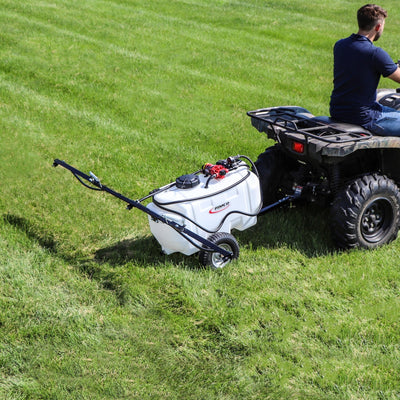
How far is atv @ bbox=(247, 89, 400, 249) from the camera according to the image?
4.98 m

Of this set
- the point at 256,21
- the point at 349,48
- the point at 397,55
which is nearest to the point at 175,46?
the point at 256,21

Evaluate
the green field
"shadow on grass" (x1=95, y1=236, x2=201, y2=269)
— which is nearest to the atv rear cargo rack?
the green field

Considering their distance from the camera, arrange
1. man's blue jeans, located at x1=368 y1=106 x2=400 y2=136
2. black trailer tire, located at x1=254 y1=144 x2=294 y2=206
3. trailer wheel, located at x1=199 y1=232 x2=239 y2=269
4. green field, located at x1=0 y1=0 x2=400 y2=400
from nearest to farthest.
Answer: green field, located at x1=0 y1=0 x2=400 y2=400
trailer wheel, located at x1=199 y1=232 x2=239 y2=269
man's blue jeans, located at x1=368 y1=106 x2=400 y2=136
black trailer tire, located at x1=254 y1=144 x2=294 y2=206

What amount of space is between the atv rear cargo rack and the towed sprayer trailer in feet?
1.57

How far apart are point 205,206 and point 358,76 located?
1826mm

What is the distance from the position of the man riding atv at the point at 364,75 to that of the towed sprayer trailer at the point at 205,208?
1.11m

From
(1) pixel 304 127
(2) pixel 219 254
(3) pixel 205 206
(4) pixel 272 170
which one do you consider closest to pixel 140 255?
(2) pixel 219 254

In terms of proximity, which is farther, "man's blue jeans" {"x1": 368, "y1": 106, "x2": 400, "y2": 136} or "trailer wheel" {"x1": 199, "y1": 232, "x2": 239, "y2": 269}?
"man's blue jeans" {"x1": 368, "y1": 106, "x2": 400, "y2": 136}

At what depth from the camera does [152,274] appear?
4914mm

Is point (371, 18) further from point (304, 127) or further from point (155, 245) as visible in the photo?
point (155, 245)

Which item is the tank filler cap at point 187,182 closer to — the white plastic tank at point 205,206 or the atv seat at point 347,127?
the white plastic tank at point 205,206

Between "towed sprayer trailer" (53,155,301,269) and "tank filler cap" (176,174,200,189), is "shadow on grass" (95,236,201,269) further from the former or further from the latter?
"tank filler cap" (176,174,200,189)

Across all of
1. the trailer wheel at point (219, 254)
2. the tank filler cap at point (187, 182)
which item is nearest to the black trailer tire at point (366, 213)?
the trailer wheel at point (219, 254)

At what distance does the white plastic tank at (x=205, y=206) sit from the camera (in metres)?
4.73
